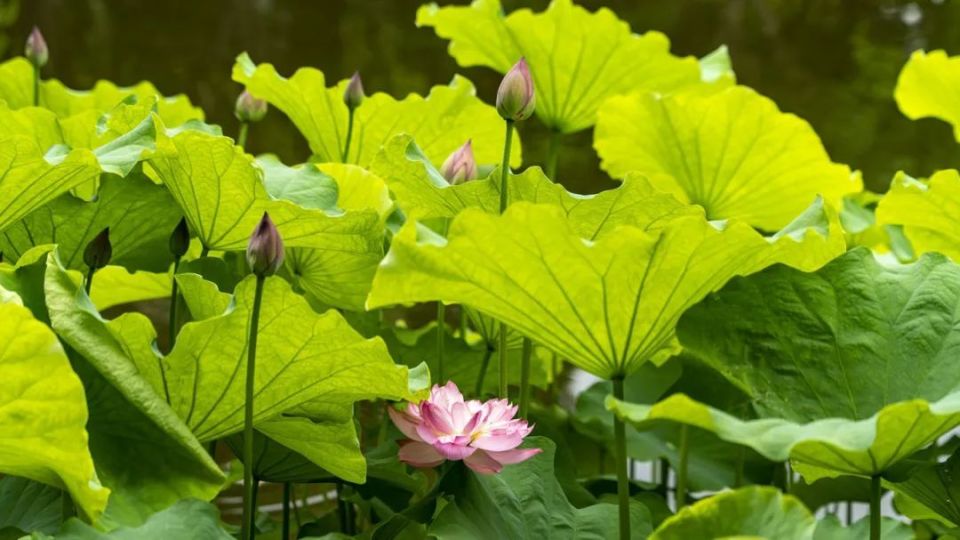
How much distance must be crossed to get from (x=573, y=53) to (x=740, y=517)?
→ 0.69 meters

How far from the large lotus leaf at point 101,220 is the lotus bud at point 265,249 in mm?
265

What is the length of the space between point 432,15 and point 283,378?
651 millimetres

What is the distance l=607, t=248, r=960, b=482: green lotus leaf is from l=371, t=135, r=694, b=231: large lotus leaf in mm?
85

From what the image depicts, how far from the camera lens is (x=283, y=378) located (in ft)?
2.35

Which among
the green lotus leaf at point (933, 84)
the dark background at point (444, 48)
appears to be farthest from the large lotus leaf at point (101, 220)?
the dark background at point (444, 48)

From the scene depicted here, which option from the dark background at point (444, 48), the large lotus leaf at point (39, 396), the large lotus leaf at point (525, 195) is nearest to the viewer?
the large lotus leaf at point (39, 396)

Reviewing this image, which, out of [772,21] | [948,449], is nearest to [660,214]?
[948,449]

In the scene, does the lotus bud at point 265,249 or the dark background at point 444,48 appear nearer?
the lotus bud at point 265,249

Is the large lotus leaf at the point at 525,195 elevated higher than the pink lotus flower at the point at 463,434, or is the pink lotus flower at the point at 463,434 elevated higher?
the large lotus leaf at the point at 525,195

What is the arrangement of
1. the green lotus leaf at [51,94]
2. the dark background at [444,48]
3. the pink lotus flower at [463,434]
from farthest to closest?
the dark background at [444,48], the green lotus leaf at [51,94], the pink lotus flower at [463,434]

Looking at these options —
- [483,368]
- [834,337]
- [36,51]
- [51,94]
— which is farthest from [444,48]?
[834,337]

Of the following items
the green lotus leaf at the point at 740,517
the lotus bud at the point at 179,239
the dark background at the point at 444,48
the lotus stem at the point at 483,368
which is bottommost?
the dark background at the point at 444,48

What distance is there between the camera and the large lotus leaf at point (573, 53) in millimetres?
1248

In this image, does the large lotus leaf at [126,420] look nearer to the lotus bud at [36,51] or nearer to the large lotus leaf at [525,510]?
the large lotus leaf at [525,510]
